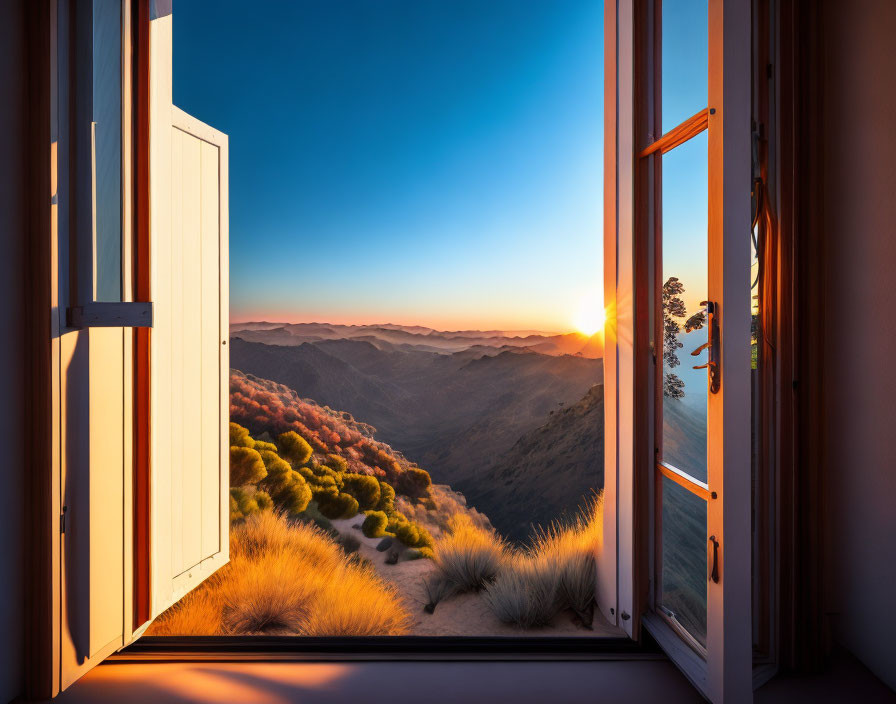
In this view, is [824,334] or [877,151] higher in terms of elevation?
[877,151]

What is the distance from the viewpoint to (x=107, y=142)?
1449 mm

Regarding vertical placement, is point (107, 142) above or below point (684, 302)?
above

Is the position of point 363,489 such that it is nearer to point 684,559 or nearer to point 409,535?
point 409,535

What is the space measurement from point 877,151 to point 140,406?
2469mm

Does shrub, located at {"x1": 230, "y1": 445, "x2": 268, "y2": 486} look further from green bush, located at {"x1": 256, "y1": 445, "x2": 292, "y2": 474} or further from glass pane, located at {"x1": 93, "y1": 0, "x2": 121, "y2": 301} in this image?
glass pane, located at {"x1": 93, "y1": 0, "x2": 121, "y2": 301}

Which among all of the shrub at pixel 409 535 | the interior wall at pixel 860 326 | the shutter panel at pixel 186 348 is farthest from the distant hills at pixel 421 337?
the interior wall at pixel 860 326

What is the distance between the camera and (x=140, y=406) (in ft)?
5.00

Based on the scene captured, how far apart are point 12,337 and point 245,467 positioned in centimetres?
223

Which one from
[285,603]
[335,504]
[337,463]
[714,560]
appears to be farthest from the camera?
[337,463]

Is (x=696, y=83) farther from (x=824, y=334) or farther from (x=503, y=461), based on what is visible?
(x=503, y=461)

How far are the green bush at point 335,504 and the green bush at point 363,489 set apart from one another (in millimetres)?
154

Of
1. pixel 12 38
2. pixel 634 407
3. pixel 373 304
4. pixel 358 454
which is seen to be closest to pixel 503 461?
pixel 358 454

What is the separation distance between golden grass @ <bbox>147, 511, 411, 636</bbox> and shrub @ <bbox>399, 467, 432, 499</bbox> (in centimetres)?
264

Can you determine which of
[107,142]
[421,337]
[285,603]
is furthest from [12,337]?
[421,337]
